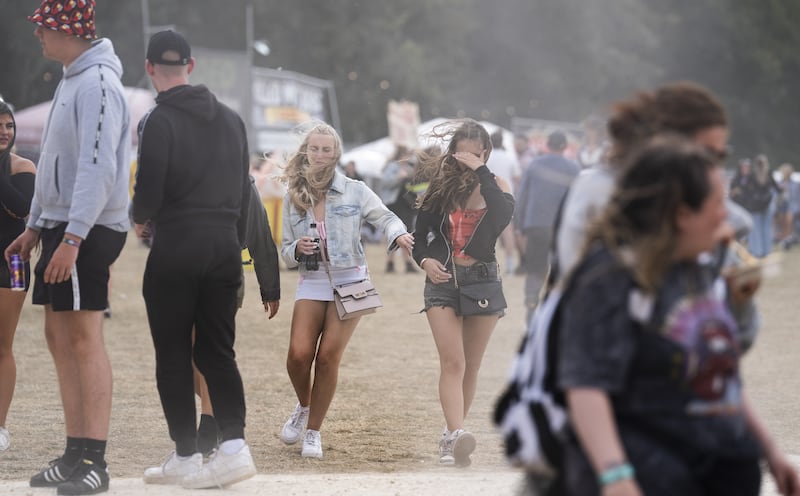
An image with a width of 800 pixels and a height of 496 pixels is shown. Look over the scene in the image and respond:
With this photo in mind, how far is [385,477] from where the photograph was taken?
19.0 feet

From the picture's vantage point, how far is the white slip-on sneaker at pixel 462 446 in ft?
20.9

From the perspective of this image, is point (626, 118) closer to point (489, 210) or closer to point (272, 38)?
point (489, 210)

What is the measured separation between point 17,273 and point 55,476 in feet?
4.36

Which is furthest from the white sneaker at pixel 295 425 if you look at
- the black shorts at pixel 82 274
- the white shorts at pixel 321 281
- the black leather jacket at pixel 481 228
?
the black shorts at pixel 82 274

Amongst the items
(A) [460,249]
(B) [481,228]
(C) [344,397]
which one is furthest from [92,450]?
(C) [344,397]

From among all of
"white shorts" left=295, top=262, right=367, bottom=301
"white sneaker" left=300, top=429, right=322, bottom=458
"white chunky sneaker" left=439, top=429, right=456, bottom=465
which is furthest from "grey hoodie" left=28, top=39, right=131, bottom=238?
"white chunky sneaker" left=439, top=429, right=456, bottom=465

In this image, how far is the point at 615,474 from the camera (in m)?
2.61

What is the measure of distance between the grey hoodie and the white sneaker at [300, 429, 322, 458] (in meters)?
1.97

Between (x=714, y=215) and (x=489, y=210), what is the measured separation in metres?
4.02

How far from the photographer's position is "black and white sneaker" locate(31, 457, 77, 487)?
207 inches

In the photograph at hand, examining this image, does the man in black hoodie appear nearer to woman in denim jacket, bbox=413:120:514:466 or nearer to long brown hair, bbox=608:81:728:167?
woman in denim jacket, bbox=413:120:514:466

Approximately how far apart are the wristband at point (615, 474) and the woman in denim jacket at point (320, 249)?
407 centimetres

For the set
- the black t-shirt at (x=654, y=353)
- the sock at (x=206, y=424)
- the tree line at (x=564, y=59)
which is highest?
the tree line at (x=564, y=59)

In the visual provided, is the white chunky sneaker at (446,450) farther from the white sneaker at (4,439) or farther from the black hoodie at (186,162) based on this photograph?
the white sneaker at (4,439)
